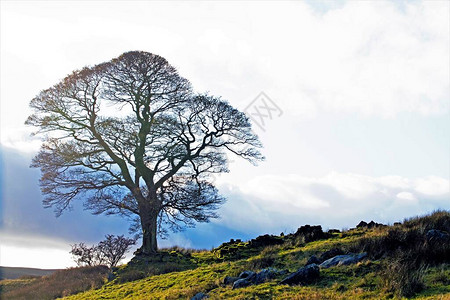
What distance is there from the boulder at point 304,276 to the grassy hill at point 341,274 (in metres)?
0.16

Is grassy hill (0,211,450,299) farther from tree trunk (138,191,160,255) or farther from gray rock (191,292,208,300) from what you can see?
tree trunk (138,191,160,255)

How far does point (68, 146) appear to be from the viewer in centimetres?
3147

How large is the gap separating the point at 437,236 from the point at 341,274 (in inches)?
176

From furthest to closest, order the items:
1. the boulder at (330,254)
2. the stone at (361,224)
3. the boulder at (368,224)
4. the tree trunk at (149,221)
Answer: the tree trunk at (149,221), the stone at (361,224), the boulder at (368,224), the boulder at (330,254)

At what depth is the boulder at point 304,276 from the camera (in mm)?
14345

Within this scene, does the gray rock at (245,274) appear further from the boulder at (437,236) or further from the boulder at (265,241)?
the boulder at (265,241)

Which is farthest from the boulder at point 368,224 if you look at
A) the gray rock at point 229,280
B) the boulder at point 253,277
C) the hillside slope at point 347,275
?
the gray rock at point 229,280

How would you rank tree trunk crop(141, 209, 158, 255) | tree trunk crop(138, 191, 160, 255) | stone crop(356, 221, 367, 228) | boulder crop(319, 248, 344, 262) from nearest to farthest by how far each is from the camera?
boulder crop(319, 248, 344, 262) → stone crop(356, 221, 367, 228) → tree trunk crop(138, 191, 160, 255) → tree trunk crop(141, 209, 158, 255)

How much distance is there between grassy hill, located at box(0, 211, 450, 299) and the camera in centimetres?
1233

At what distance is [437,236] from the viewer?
53.1ft

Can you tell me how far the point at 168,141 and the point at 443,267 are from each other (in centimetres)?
2185

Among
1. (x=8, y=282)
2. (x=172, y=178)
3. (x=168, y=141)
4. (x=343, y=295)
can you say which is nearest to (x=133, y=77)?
(x=168, y=141)

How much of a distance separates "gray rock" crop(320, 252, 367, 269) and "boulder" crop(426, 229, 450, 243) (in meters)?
2.47

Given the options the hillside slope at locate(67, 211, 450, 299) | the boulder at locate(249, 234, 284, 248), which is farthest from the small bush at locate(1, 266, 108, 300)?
the boulder at locate(249, 234, 284, 248)
